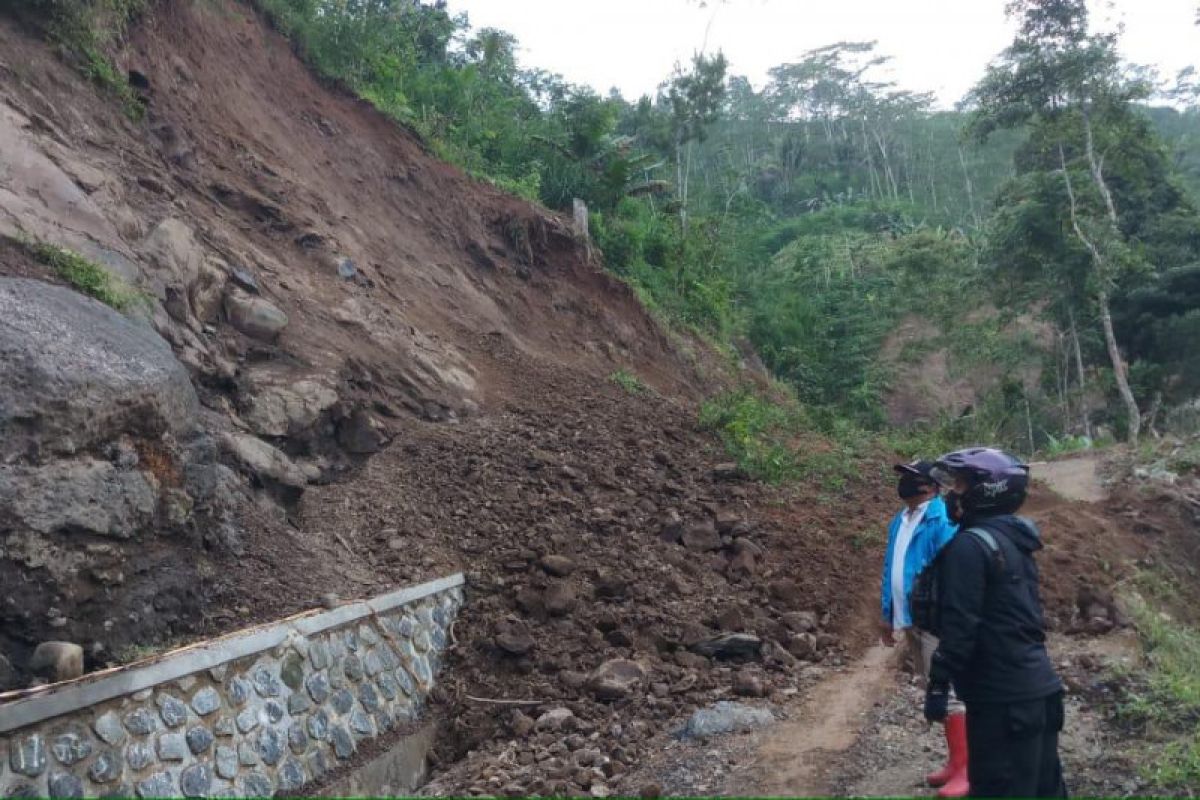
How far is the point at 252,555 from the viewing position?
6070mm

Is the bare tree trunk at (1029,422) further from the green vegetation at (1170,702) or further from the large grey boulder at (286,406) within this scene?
the large grey boulder at (286,406)

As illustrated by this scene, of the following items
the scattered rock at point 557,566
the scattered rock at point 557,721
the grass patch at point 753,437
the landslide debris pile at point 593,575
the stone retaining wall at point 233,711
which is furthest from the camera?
the grass patch at point 753,437

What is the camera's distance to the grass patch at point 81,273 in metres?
6.15

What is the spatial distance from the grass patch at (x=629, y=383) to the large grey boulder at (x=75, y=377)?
21.4 feet

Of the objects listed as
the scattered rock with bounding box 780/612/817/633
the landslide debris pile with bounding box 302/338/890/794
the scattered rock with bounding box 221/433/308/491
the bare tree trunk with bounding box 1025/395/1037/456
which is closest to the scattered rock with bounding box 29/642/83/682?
the landslide debris pile with bounding box 302/338/890/794

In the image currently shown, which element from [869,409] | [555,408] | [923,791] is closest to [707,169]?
[869,409]

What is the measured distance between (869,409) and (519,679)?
693 inches

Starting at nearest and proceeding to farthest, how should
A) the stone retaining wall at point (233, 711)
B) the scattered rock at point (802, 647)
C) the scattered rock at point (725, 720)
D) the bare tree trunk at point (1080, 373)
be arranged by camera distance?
the stone retaining wall at point (233, 711), the scattered rock at point (725, 720), the scattered rock at point (802, 647), the bare tree trunk at point (1080, 373)

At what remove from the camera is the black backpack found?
3.35 metres

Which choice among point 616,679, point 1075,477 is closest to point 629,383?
point 616,679

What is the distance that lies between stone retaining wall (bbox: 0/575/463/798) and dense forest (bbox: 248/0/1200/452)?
930cm

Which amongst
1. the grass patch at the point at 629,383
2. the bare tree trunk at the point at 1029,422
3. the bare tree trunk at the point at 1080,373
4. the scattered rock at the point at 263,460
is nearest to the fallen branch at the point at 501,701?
the scattered rock at the point at 263,460

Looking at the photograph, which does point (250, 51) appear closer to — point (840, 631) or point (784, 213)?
point (840, 631)

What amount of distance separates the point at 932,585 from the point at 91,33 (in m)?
9.24
